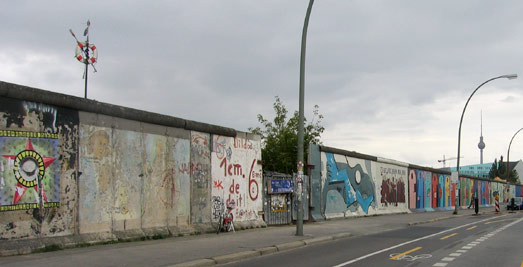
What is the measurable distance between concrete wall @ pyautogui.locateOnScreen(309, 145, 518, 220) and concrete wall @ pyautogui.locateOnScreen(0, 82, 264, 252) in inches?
291

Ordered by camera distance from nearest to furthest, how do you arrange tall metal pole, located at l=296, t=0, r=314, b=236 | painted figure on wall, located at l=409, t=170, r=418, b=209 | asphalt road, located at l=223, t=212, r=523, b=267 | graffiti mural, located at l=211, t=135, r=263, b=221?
asphalt road, located at l=223, t=212, r=523, b=267
tall metal pole, located at l=296, t=0, r=314, b=236
graffiti mural, located at l=211, t=135, r=263, b=221
painted figure on wall, located at l=409, t=170, r=418, b=209

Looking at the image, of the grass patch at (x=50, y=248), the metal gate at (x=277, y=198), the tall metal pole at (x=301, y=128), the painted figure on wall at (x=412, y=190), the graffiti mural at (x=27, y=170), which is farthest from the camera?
the painted figure on wall at (x=412, y=190)

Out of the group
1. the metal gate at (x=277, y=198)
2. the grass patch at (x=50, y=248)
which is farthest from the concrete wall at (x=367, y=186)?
the grass patch at (x=50, y=248)

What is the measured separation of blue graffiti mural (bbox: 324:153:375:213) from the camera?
2612 centimetres

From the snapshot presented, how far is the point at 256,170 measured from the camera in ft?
65.7

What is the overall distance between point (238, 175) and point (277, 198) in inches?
118

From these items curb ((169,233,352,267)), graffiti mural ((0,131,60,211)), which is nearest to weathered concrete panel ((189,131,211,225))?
curb ((169,233,352,267))

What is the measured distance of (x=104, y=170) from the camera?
13.0 m

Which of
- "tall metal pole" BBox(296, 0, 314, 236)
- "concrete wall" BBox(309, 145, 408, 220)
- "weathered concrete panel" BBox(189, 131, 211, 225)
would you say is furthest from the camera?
"concrete wall" BBox(309, 145, 408, 220)

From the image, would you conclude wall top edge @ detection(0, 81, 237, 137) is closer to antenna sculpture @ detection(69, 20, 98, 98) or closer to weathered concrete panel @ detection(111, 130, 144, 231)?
weathered concrete panel @ detection(111, 130, 144, 231)

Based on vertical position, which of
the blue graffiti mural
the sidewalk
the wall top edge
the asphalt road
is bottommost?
the asphalt road

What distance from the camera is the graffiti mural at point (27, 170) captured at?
34.6 ft

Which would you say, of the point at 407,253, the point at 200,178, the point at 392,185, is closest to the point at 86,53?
the point at 200,178

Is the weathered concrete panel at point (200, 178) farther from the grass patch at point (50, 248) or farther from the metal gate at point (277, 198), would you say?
the grass patch at point (50, 248)
